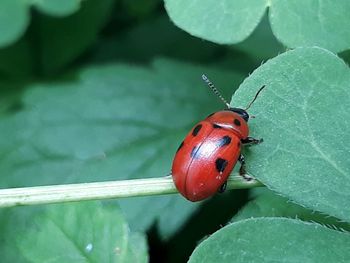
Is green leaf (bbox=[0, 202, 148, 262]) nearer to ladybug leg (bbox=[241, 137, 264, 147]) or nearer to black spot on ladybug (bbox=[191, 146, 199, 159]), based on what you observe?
black spot on ladybug (bbox=[191, 146, 199, 159])

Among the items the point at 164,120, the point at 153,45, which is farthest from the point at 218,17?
the point at 153,45

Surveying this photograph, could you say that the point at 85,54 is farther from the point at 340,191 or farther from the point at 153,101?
the point at 340,191

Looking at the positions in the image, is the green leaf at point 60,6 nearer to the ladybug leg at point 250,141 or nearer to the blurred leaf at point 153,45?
the blurred leaf at point 153,45

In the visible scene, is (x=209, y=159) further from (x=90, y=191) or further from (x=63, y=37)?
(x=63, y=37)

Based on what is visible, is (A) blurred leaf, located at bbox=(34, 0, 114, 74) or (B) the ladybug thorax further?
(A) blurred leaf, located at bbox=(34, 0, 114, 74)

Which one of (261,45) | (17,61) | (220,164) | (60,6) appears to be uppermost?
(220,164)

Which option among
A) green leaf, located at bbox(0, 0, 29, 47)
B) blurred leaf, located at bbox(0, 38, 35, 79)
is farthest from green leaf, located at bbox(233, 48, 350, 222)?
blurred leaf, located at bbox(0, 38, 35, 79)

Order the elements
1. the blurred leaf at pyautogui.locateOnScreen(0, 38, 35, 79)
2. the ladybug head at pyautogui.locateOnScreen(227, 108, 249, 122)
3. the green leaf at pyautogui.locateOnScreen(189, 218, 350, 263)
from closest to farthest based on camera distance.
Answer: the green leaf at pyautogui.locateOnScreen(189, 218, 350, 263), the ladybug head at pyautogui.locateOnScreen(227, 108, 249, 122), the blurred leaf at pyautogui.locateOnScreen(0, 38, 35, 79)

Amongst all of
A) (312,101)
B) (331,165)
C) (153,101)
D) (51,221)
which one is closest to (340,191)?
(331,165)
